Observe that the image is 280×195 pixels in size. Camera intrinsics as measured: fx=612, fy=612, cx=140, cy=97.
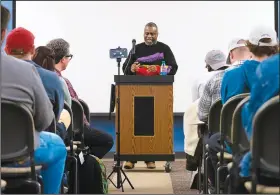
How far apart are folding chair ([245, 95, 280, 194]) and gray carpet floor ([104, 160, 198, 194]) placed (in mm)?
2565

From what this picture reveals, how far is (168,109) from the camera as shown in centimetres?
566

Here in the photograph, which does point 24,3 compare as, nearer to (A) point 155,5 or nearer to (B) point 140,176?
(A) point 155,5

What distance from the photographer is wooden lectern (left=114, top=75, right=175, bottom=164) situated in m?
5.63

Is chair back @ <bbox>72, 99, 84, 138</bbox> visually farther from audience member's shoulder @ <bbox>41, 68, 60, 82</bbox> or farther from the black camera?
the black camera

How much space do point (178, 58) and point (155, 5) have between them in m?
0.72

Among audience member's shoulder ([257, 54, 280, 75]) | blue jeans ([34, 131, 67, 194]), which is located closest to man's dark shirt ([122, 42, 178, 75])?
blue jeans ([34, 131, 67, 194])

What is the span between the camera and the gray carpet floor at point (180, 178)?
510 centimetres

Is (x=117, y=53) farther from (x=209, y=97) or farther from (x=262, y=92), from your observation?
(x=262, y=92)

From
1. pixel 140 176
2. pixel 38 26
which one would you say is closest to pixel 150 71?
pixel 140 176

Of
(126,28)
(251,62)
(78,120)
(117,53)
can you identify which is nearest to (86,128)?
(78,120)

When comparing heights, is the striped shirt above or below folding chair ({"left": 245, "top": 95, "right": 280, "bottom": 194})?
above

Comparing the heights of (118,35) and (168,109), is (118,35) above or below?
above

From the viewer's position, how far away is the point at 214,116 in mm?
3725

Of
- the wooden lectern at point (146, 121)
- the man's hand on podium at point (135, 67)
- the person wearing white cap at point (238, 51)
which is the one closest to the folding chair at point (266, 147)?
the person wearing white cap at point (238, 51)
